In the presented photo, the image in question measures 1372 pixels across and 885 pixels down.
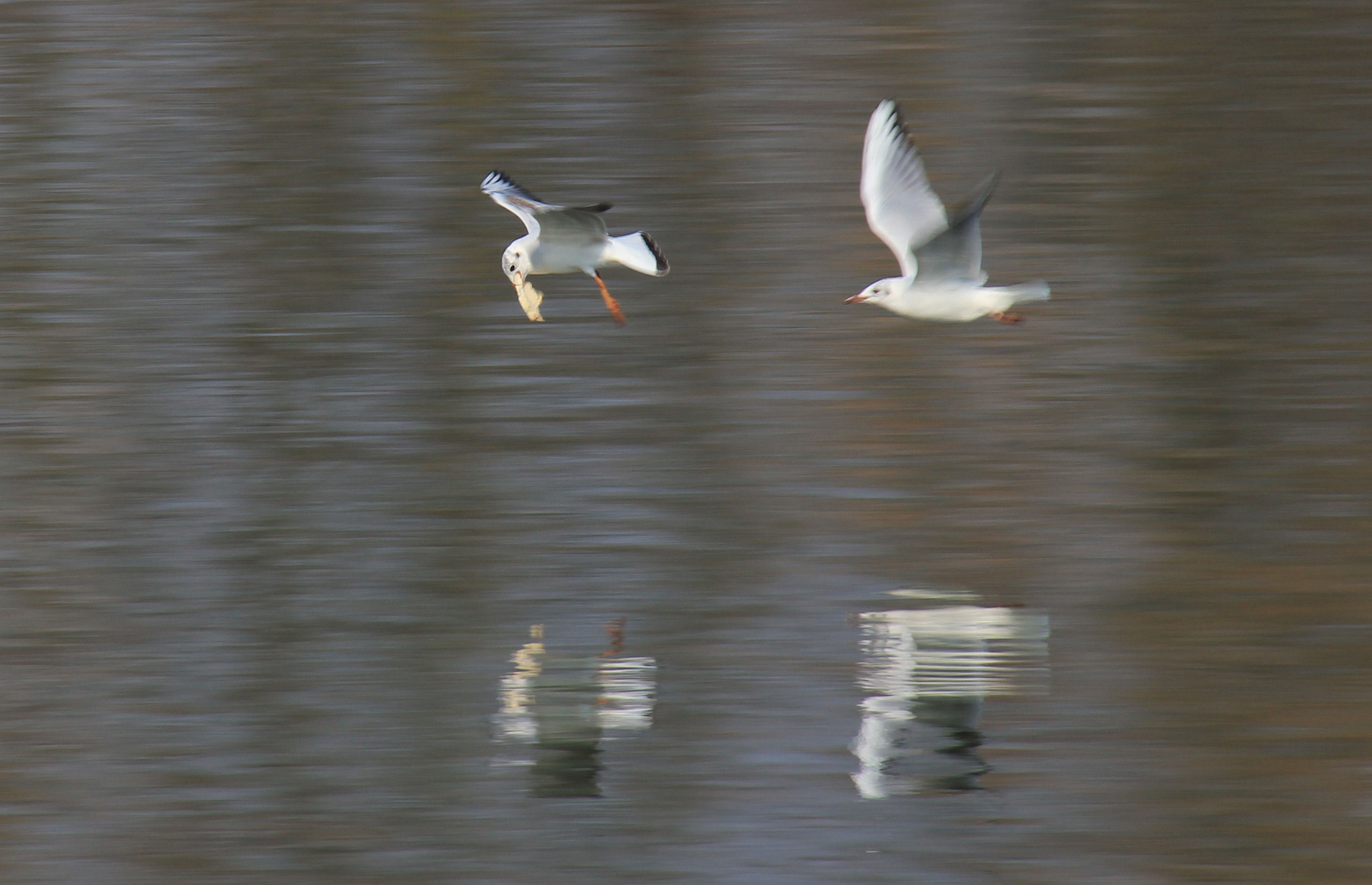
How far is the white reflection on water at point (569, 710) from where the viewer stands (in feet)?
19.4

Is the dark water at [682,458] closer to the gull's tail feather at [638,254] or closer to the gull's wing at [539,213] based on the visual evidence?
the gull's tail feather at [638,254]

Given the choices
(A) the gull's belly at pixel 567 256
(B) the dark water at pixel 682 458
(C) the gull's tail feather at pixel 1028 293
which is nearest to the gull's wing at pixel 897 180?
(C) the gull's tail feather at pixel 1028 293

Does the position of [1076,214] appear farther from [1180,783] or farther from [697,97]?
[1180,783]

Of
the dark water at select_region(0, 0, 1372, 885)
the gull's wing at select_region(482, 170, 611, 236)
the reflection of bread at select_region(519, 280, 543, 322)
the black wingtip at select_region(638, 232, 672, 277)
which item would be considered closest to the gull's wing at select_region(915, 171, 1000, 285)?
the dark water at select_region(0, 0, 1372, 885)

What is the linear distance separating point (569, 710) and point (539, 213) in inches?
108

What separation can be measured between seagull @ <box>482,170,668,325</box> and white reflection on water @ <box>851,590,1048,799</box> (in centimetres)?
218

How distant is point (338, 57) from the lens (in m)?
12.5

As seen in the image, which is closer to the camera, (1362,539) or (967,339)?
(1362,539)

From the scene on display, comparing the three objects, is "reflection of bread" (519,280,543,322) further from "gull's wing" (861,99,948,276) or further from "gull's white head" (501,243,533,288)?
"gull's wing" (861,99,948,276)

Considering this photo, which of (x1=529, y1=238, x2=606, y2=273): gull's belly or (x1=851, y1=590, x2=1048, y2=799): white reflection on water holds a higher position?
(x1=529, y1=238, x2=606, y2=273): gull's belly

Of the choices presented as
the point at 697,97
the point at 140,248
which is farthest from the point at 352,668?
the point at 697,97

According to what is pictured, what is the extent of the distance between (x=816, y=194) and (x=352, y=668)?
491 cm

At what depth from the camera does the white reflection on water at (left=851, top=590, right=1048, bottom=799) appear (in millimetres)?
5789

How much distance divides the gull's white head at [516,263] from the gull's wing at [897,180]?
1.61 m
